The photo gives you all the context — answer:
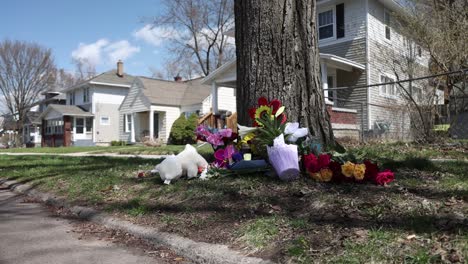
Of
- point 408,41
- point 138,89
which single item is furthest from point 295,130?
point 138,89

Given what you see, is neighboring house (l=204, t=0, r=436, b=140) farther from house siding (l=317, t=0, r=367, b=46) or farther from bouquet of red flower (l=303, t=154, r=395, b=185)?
bouquet of red flower (l=303, t=154, r=395, b=185)

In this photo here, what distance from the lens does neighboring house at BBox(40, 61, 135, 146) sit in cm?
3644

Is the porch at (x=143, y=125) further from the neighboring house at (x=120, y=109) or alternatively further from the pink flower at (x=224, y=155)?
the pink flower at (x=224, y=155)

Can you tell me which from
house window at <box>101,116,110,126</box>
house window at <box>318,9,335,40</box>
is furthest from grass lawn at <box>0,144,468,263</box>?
house window at <box>101,116,110,126</box>

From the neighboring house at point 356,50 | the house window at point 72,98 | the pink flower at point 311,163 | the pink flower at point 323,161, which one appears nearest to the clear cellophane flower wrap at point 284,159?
the pink flower at point 311,163

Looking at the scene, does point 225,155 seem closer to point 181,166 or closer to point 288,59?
point 181,166

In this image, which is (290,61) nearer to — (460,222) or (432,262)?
(460,222)

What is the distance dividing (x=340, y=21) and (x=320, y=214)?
17169 mm

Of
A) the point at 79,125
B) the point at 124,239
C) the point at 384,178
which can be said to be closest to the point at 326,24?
the point at 384,178

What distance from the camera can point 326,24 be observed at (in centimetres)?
1955

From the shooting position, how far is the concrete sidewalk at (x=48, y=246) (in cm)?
336

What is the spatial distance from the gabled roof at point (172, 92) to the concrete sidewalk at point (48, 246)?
2406cm

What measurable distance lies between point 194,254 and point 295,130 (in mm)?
1847

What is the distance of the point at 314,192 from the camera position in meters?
3.87
